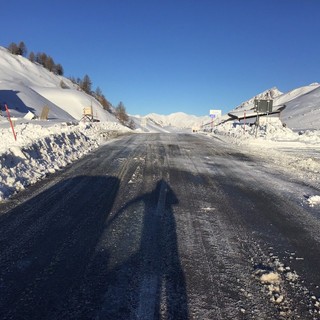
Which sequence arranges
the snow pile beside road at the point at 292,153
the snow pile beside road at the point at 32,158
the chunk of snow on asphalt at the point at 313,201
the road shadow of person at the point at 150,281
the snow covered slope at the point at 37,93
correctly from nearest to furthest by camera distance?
the road shadow of person at the point at 150,281
the chunk of snow on asphalt at the point at 313,201
the snow pile beside road at the point at 32,158
the snow pile beside road at the point at 292,153
the snow covered slope at the point at 37,93

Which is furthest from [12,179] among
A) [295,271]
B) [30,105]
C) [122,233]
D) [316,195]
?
[30,105]

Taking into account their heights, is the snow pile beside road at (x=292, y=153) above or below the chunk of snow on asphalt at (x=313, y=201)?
above

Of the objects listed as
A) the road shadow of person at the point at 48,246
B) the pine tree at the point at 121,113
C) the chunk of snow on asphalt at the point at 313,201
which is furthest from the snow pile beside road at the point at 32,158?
the pine tree at the point at 121,113

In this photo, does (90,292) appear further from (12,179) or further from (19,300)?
(12,179)

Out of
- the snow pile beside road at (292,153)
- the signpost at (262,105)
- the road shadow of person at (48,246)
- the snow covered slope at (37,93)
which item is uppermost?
the snow covered slope at (37,93)

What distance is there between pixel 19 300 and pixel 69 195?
3.81m

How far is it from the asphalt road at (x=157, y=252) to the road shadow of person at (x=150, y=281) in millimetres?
11

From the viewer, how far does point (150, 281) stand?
142 inches

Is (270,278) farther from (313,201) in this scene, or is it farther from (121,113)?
(121,113)

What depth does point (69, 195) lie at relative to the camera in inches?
274

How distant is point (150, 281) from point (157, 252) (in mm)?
714

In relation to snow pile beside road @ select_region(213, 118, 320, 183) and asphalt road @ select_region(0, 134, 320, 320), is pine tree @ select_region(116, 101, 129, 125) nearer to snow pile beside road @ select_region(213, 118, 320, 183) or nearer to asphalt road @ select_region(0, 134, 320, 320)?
snow pile beside road @ select_region(213, 118, 320, 183)

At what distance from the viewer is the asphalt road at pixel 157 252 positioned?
322 centimetres

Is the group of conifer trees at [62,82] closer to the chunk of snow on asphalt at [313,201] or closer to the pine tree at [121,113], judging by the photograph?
the pine tree at [121,113]
